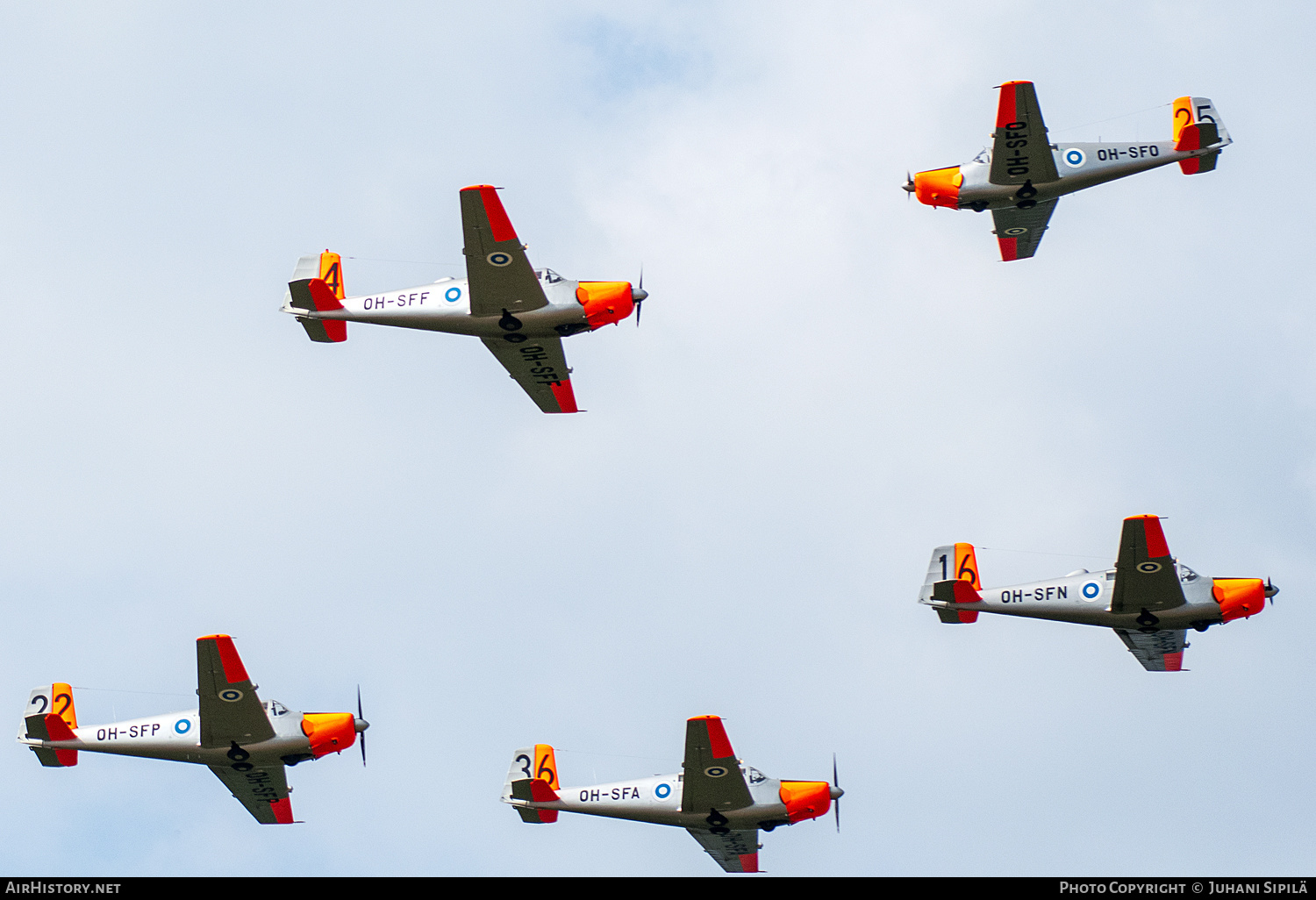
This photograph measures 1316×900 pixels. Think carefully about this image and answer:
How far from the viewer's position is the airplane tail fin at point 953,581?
192 ft

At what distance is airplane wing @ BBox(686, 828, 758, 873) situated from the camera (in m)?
57.8

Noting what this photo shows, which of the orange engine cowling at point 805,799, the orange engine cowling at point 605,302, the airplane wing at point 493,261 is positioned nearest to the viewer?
the airplane wing at point 493,261

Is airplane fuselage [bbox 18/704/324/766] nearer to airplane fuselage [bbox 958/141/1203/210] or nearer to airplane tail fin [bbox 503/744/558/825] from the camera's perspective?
airplane tail fin [bbox 503/744/558/825]

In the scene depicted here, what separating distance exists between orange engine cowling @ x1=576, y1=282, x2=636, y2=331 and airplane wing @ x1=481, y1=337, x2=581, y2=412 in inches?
80.6

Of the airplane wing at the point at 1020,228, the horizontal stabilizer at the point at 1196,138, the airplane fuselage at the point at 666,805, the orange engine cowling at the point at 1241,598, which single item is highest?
the horizontal stabilizer at the point at 1196,138

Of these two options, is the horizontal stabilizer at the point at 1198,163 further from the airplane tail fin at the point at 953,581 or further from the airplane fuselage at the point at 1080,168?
the airplane tail fin at the point at 953,581

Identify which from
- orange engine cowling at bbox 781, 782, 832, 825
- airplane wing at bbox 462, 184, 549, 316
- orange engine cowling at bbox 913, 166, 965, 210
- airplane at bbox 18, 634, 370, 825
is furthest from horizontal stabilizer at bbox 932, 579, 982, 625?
airplane at bbox 18, 634, 370, 825

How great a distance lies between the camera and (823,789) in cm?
5659

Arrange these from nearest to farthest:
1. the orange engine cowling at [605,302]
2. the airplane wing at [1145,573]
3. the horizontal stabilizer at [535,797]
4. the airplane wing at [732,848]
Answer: the orange engine cowling at [605,302]
the airplane wing at [1145,573]
the airplane wing at [732,848]
the horizontal stabilizer at [535,797]

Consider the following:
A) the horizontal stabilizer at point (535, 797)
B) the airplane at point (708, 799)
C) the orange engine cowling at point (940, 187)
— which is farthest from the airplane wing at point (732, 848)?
the orange engine cowling at point (940, 187)

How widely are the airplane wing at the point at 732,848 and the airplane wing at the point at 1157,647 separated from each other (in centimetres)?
1368

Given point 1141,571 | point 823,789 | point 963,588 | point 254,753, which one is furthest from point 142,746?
point 1141,571

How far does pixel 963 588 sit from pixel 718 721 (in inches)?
406
